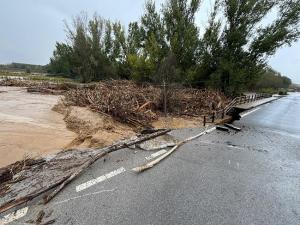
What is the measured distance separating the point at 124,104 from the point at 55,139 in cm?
446

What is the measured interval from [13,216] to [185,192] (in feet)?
A: 9.64

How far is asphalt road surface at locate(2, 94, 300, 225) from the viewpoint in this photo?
3623 millimetres

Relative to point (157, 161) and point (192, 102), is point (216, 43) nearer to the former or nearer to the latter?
point (192, 102)

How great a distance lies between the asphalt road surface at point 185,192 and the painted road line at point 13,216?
0.09 metres

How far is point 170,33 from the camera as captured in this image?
26.5 m

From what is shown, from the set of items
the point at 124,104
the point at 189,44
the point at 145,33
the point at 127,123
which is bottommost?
the point at 127,123

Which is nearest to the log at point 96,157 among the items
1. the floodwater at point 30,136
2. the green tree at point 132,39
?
the floodwater at point 30,136

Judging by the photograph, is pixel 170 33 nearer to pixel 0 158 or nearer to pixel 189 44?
pixel 189 44

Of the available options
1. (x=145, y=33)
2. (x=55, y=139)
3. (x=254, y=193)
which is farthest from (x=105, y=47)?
(x=254, y=193)

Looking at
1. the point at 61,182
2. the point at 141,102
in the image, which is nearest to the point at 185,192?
the point at 61,182

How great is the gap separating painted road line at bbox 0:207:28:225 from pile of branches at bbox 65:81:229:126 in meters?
7.46

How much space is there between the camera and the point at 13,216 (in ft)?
11.2

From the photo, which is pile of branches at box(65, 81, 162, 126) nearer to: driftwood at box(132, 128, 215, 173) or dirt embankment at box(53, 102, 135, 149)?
dirt embankment at box(53, 102, 135, 149)

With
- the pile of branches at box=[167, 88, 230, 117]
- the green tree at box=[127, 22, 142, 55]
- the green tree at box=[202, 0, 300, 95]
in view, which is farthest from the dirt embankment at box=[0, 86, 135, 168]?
the green tree at box=[127, 22, 142, 55]
